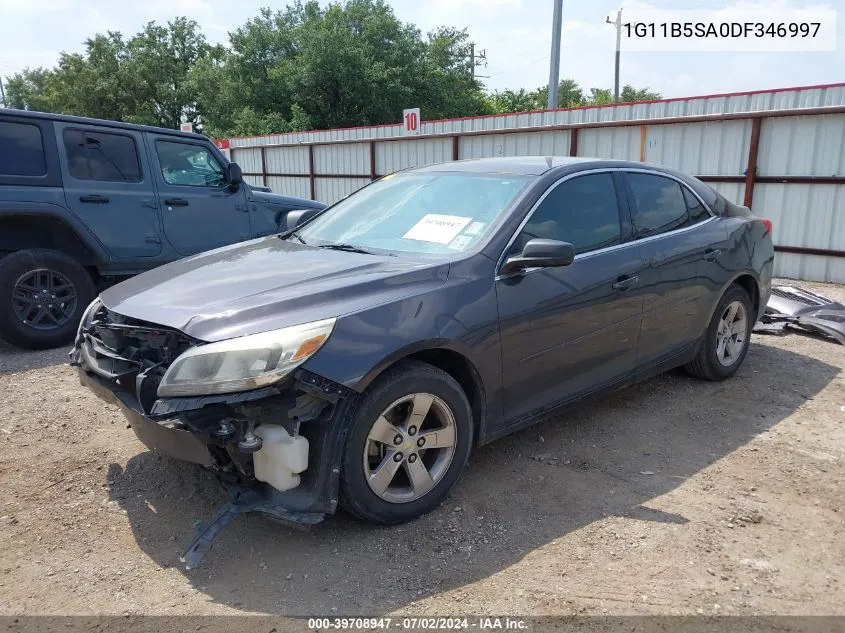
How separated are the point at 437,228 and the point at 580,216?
88 cm

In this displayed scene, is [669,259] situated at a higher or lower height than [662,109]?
lower

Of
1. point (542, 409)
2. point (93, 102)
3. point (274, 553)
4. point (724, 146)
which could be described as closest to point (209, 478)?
point (274, 553)

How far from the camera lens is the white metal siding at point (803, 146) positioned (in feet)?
29.2

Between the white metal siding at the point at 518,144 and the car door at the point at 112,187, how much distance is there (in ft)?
20.5

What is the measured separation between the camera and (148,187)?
663 centimetres

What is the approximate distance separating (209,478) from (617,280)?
2.53 m

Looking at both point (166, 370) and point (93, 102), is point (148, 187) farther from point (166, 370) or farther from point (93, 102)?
point (93, 102)

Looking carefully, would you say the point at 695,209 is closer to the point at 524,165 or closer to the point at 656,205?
the point at 656,205

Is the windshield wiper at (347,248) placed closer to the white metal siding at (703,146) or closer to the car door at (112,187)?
the car door at (112,187)

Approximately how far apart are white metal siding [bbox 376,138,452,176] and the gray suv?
6760 mm

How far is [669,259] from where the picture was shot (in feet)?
13.9

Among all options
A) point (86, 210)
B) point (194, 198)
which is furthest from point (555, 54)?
point (86, 210)

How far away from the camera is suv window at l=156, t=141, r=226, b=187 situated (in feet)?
22.5

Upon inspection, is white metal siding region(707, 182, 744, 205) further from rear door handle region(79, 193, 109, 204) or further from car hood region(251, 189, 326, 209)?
rear door handle region(79, 193, 109, 204)
